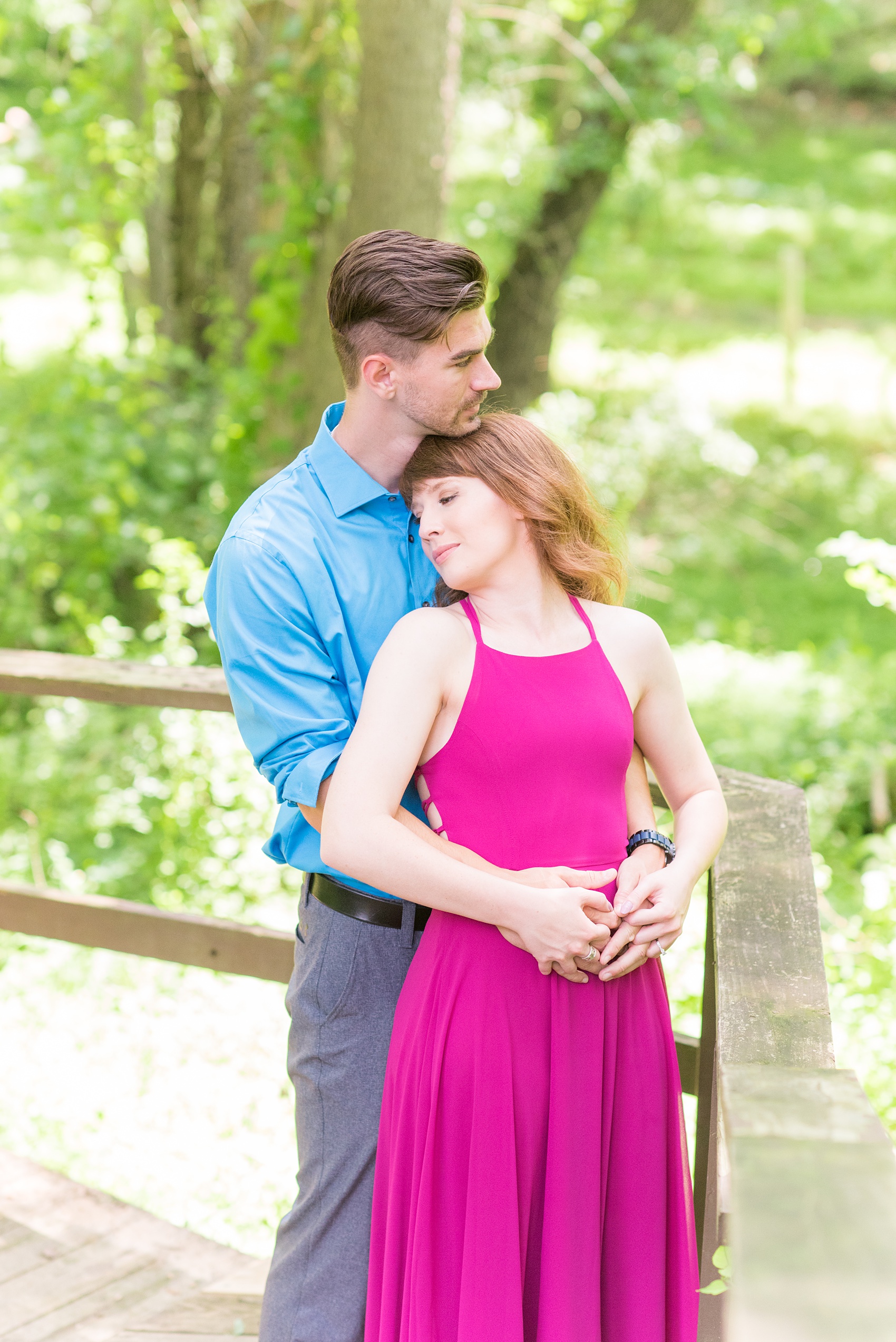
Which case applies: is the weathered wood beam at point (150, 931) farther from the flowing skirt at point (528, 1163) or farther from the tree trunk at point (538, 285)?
the tree trunk at point (538, 285)

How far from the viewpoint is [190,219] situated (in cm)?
771

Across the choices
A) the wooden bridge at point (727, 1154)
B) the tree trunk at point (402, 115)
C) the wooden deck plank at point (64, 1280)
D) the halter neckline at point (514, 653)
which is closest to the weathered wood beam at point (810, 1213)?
the wooden bridge at point (727, 1154)

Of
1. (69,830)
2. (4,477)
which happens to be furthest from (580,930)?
(4,477)

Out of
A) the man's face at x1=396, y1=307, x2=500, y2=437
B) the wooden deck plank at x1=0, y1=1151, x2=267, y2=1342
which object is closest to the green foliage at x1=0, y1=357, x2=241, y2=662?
the wooden deck plank at x1=0, y1=1151, x2=267, y2=1342

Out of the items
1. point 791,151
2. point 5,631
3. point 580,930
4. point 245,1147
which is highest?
point 791,151

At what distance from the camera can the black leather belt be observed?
1830 mm

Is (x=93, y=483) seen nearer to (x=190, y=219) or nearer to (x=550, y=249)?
(x=190, y=219)

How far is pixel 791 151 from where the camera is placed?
20.4 metres

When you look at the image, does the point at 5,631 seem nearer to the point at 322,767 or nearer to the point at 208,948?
the point at 208,948

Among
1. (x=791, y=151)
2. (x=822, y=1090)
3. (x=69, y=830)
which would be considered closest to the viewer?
(x=822, y=1090)

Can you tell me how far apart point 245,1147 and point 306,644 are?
6.46 feet

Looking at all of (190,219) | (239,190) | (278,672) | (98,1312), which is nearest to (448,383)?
(278,672)

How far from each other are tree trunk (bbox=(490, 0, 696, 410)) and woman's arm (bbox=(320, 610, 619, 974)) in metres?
5.30

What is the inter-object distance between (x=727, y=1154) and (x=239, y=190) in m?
7.11
